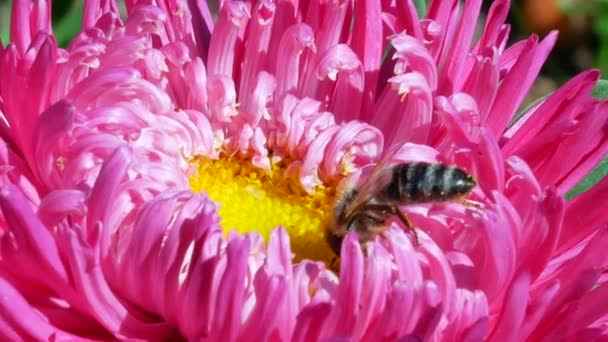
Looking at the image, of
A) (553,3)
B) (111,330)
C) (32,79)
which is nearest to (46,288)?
(111,330)

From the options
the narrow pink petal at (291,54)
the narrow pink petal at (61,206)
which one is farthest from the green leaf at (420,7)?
the narrow pink petal at (61,206)

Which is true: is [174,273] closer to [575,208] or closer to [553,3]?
[575,208]

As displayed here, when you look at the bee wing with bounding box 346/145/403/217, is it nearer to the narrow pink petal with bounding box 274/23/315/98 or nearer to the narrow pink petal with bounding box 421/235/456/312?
the narrow pink petal with bounding box 421/235/456/312

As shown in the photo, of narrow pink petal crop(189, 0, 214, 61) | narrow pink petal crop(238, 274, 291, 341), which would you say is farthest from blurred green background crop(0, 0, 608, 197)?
narrow pink petal crop(238, 274, 291, 341)

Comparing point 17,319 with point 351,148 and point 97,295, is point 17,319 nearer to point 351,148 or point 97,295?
point 97,295

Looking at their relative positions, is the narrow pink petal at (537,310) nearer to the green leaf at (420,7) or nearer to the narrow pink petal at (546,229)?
the narrow pink petal at (546,229)

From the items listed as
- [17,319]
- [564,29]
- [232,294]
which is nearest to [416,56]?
[232,294]
